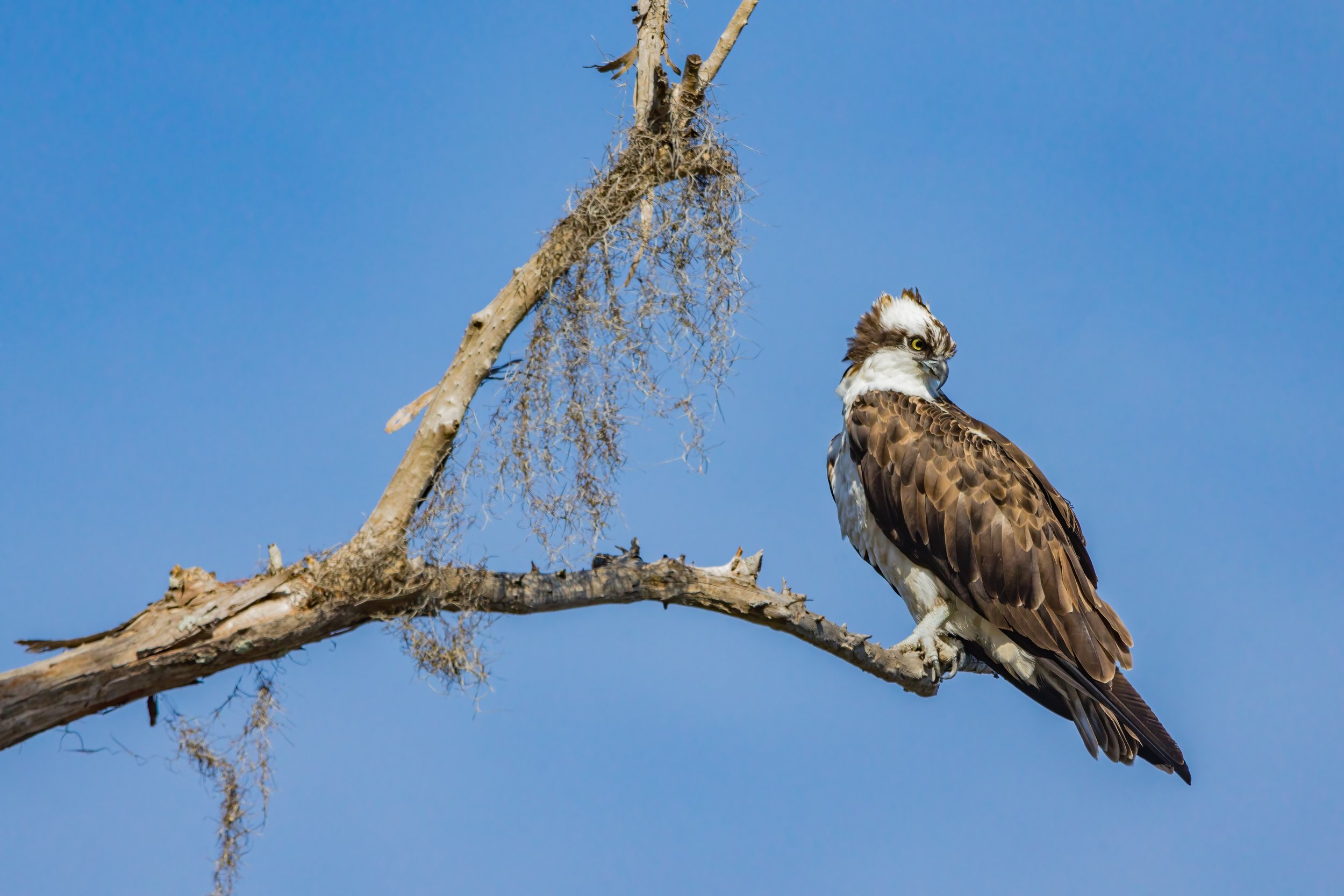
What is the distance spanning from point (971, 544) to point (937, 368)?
121cm

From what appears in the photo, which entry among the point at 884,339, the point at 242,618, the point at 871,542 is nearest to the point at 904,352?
the point at 884,339

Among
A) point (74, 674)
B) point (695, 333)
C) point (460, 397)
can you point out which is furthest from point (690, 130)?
point (74, 674)

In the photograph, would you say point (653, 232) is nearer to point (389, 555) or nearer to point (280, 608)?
point (389, 555)

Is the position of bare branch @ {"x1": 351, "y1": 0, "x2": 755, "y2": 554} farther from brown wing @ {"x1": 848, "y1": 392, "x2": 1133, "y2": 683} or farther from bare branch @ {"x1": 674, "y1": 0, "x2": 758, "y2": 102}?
brown wing @ {"x1": 848, "y1": 392, "x2": 1133, "y2": 683}

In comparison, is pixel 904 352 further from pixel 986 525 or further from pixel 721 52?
pixel 721 52

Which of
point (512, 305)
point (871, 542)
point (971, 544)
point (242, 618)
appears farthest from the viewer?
point (871, 542)

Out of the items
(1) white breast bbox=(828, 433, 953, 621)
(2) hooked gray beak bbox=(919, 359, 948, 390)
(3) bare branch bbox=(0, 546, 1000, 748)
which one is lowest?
(3) bare branch bbox=(0, 546, 1000, 748)

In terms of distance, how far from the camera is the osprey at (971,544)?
6020 millimetres

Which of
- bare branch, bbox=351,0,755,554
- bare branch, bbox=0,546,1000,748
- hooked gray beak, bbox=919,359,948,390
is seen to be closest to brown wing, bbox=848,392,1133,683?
hooked gray beak, bbox=919,359,948,390

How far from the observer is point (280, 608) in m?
4.23

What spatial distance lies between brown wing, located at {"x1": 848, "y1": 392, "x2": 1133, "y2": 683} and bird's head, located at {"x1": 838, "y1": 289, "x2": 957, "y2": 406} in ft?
0.67

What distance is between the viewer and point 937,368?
6.84 meters

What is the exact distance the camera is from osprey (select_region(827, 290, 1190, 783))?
602 cm

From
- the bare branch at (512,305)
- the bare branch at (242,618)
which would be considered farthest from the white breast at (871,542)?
the bare branch at (512,305)
